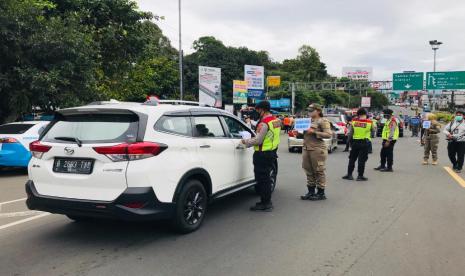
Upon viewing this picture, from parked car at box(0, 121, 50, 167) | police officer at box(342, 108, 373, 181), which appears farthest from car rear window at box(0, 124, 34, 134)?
police officer at box(342, 108, 373, 181)

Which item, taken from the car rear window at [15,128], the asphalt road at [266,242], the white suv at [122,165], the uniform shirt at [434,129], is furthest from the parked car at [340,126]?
the white suv at [122,165]

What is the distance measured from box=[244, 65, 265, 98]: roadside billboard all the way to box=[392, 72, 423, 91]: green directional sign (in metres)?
16.2

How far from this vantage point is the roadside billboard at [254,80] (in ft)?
128

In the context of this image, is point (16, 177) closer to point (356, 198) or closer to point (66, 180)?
point (66, 180)

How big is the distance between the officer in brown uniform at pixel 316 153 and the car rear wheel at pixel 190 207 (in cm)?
267

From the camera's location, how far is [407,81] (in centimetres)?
4556

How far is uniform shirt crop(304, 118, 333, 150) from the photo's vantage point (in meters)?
7.54

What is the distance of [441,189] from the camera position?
28.9 feet

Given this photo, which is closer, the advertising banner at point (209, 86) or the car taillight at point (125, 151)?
the car taillight at point (125, 151)

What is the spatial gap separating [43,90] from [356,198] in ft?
33.8

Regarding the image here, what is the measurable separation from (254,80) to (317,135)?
32578 millimetres

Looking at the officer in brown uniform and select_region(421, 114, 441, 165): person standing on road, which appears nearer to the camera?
the officer in brown uniform

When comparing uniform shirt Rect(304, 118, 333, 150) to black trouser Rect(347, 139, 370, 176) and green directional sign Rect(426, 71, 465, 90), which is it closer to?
black trouser Rect(347, 139, 370, 176)

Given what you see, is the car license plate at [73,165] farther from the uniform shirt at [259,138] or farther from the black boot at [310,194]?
the black boot at [310,194]
